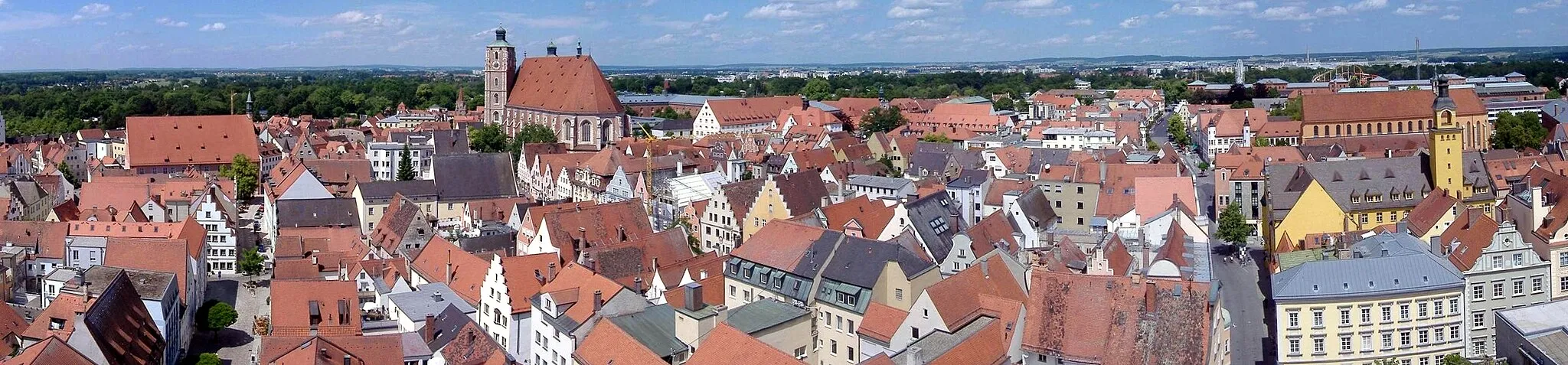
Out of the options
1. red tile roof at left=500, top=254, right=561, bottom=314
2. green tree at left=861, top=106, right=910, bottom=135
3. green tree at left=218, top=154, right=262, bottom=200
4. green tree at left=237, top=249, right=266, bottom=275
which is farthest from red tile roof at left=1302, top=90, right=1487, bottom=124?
green tree at left=218, top=154, right=262, bottom=200

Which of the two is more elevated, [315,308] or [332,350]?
[315,308]

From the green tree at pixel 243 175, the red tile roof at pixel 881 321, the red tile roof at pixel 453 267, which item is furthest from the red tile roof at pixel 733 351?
the green tree at pixel 243 175

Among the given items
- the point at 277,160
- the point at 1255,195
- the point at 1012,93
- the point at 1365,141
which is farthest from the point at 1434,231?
the point at 1012,93

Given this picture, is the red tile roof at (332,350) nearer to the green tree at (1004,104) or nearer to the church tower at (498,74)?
the church tower at (498,74)

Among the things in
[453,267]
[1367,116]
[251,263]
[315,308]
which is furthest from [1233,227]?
[251,263]

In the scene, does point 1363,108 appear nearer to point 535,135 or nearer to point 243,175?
point 535,135

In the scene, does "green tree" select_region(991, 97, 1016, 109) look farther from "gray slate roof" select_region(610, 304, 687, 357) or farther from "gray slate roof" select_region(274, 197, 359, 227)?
"gray slate roof" select_region(610, 304, 687, 357)
